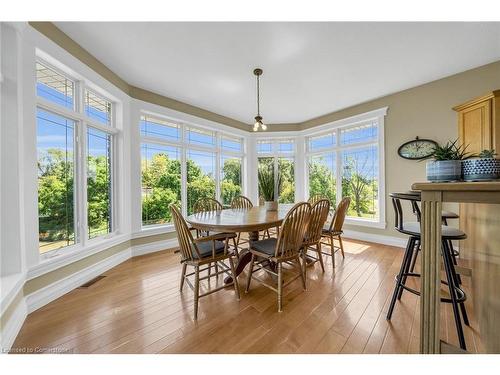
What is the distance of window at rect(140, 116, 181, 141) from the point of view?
11.4 feet

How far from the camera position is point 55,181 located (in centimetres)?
217

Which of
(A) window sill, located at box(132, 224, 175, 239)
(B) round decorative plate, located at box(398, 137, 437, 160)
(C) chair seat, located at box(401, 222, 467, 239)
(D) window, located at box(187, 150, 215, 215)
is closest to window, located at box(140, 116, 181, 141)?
(D) window, located at box(187, 150, 215, 215)

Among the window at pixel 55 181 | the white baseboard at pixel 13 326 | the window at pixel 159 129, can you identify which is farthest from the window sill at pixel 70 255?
the window at pixel 159 129

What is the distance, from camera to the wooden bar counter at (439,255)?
888 millimetres

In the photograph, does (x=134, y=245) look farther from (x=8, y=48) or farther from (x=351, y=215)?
(x=351, y=215)

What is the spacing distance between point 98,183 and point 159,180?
95cm

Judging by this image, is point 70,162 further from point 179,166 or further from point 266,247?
point 266,247

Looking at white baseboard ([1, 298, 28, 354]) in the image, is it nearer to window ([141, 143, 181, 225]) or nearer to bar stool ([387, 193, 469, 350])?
window ([141, 143, 181, 225])

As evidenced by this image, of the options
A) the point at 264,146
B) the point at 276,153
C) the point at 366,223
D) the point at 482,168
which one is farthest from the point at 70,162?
the point at 366,223

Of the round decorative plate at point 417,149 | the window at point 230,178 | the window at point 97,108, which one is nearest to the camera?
the window at point 97,108

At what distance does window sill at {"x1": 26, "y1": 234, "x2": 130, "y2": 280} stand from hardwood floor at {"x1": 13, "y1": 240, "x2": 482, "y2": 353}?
33cm

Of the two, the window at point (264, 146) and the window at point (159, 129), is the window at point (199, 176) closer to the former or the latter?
the window at point (159, 129)

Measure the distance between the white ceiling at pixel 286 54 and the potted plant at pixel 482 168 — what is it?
5.76 feet

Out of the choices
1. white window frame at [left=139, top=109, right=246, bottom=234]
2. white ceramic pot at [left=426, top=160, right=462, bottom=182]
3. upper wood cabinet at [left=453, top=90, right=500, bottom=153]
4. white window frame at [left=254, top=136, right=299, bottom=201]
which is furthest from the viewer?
white window frame at [left=254, top=136, right=299, bottom=201]
